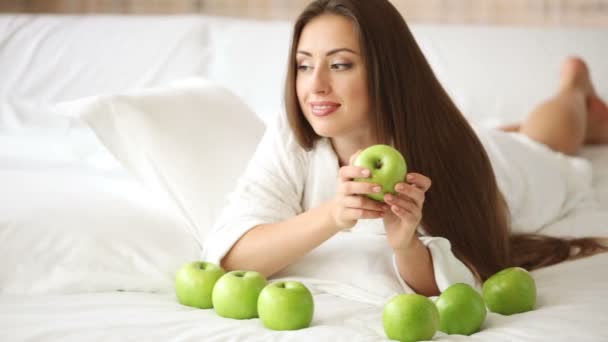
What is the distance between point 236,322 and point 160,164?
52 centimetres

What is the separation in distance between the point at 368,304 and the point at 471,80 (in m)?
1.43

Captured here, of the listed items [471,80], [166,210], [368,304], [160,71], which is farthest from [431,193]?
[160,71]

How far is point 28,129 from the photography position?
2381 mm

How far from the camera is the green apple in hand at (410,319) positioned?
1.15m

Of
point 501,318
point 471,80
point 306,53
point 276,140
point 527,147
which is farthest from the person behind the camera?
point 471,80

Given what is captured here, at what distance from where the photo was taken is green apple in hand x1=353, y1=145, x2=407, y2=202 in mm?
1213

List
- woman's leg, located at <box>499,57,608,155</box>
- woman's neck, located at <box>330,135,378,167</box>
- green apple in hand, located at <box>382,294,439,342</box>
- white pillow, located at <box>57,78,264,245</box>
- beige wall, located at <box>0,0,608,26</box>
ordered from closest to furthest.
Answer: green apple in hand, located at <box>382,294,439,342</box> < woman's neck, located at <box>330,135,378,167</box> < white pillow, located at <box>57,78,264,245</box> < woman's leg, located at <box>499,57,608,155</box> < beige wall, located at <box>0,0,608,26</box>

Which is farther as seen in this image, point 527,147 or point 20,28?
point 20,28

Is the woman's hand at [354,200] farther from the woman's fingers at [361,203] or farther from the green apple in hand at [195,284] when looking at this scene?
the green apple in hand at [195,284]

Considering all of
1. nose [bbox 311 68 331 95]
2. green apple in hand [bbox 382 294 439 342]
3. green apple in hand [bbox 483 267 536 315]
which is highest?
nose [bbox 311 68 331 95]

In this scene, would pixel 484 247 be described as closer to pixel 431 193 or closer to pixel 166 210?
pixel 431 193

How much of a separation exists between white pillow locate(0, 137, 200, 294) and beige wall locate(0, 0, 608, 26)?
207 cm

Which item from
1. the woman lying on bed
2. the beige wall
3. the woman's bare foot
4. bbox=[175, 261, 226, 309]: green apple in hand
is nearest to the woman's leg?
the woman's bare foot

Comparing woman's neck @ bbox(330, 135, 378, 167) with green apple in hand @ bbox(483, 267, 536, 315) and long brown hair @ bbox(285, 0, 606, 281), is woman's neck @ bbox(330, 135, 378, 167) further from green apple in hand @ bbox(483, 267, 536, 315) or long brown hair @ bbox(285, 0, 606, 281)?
green apple in hand @ bbox(483, 267, 536, 315)
